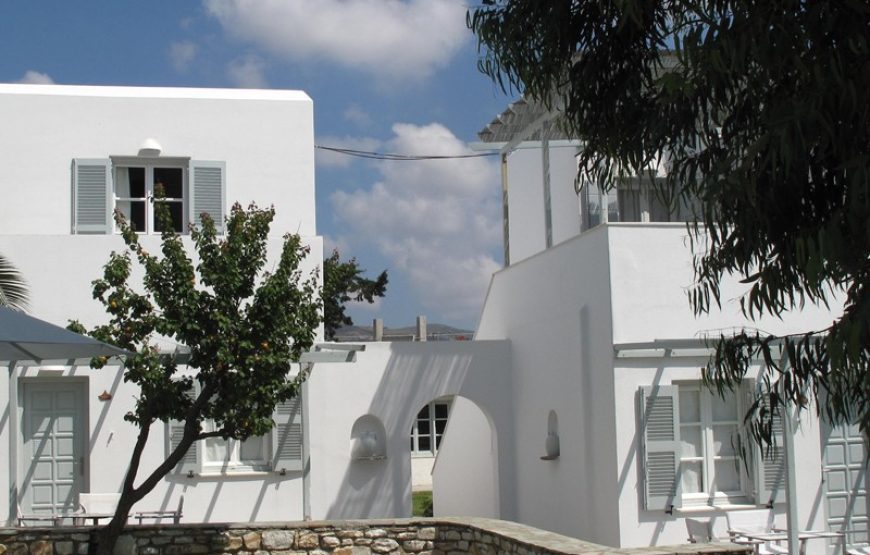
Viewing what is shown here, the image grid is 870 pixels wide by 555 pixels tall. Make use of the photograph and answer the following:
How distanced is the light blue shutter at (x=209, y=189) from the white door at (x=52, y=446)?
2958 mm

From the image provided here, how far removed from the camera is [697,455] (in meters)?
15.3

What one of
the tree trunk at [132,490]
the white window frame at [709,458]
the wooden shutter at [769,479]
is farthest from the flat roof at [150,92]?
the wooden shutter at [769,479]

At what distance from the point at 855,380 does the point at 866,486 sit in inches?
397

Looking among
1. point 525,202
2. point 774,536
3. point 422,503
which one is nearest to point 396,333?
point 422,503

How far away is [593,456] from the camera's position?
15492 mm

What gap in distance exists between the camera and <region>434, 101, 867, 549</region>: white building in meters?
14.8

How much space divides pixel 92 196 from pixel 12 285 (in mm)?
1765

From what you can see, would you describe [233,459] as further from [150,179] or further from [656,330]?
[656,330]

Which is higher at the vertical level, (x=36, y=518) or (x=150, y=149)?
(x=150, y=149)

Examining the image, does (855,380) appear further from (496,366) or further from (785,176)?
(496,366)

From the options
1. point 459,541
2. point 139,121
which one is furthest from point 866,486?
point 139,121

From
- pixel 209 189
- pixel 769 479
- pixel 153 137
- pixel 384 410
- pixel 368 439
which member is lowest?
pixel 769 479

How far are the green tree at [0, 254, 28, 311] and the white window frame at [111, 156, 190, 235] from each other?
1.49m

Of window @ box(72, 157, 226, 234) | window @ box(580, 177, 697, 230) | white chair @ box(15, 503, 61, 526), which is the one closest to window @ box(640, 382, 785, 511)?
window @ box(580, 177, 697, 230)
